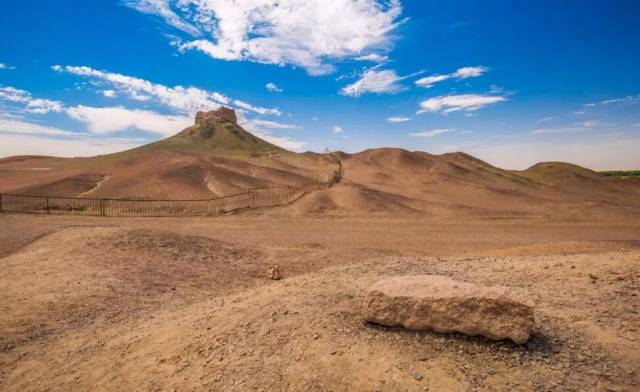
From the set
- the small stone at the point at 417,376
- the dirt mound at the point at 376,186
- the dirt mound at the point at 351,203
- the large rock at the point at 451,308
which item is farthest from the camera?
the dirt mound at the point at 376,186

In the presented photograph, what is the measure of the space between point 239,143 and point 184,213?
63.7m

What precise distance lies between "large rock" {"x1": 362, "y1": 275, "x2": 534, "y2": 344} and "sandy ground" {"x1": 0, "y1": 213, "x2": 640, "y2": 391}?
15 centimetres

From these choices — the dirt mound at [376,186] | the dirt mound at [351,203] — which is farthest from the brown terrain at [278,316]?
the dirt mound at [376,186]

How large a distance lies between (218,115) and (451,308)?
10471 cm

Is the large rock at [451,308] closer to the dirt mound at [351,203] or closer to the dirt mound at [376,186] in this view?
the dirt mound at [351,203]

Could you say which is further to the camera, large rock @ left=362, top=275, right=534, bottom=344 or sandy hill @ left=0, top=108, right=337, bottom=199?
sandy hill @ left=0, top=108, right=337, bottom=199

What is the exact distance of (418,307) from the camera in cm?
457

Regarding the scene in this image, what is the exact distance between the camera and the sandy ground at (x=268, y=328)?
4.04 meters

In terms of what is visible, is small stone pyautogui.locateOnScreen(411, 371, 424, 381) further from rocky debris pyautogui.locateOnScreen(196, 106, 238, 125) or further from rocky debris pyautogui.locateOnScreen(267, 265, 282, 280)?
rocky debris pyautogui.locateOnScreen(196, 106, 238, 125)

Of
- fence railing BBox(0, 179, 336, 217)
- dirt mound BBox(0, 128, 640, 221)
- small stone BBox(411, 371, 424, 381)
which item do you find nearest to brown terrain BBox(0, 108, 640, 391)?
small stone BBox(411, 371, 424, 381)

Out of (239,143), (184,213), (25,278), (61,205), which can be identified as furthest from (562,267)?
(239,143)

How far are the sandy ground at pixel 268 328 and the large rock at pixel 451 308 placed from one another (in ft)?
0.50

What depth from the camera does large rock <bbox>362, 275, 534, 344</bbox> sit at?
4230 mm

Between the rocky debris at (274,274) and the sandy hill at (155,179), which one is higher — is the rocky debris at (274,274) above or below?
below
